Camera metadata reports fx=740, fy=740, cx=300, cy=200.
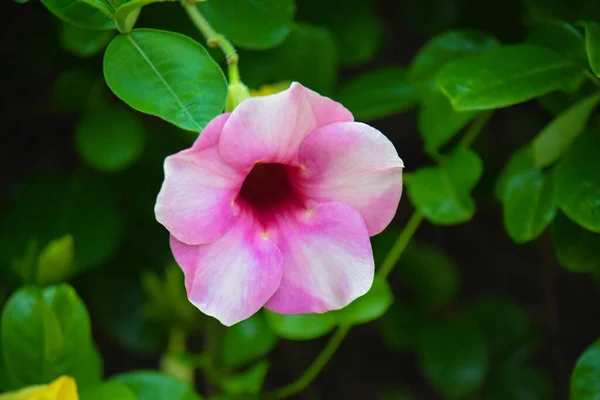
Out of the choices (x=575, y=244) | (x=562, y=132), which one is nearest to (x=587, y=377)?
(x=575, y=244)

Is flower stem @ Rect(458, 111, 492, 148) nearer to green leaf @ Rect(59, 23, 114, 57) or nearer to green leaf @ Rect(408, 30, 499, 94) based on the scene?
green leaf @ Rect(408, 30, 499, 94)

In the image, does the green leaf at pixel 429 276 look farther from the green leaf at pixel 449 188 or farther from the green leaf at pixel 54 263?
the green leaf at pixel 54 263

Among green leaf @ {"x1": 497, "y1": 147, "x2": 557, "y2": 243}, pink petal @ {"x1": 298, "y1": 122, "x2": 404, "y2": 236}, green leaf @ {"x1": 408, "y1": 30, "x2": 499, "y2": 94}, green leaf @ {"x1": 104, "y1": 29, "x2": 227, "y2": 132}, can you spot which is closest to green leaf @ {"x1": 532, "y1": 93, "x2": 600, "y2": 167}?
green leaf @ {"x1": 497, "y1": 147, "x2": 557, "y2": 243}

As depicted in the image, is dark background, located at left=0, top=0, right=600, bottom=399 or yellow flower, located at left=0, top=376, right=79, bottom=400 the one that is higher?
yellow flower, located at left=0, top=376, right=79, bottom=400

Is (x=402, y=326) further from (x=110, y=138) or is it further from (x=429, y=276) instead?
(x=110, y=138)

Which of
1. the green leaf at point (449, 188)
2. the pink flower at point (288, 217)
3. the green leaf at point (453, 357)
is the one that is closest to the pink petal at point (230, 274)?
the pink flower at point (288, 217)

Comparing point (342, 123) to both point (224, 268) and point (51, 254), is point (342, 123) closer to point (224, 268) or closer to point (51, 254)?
point (224, 268)

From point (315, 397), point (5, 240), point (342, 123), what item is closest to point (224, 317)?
point (342, 123)
